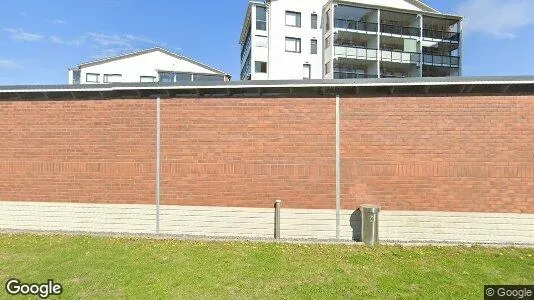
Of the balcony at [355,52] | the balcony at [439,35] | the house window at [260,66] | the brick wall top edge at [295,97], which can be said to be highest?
the balcony at [439,35]

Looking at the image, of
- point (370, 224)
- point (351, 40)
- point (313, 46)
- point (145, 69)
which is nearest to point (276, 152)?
point (370, 224)

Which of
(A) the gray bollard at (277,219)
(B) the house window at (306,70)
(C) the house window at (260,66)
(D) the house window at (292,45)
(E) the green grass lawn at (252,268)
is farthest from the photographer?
(B) the house window at (306,70)

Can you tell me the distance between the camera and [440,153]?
7.45 m

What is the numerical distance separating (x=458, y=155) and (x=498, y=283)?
9.65 ft

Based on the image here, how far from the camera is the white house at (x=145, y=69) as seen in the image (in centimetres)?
3784

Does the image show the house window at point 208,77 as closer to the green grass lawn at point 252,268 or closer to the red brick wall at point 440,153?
the green grass lawn at point 252,268

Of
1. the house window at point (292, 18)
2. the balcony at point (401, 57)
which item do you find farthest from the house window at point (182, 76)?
the balcony at point (401, 57)

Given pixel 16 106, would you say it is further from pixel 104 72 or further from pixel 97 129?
pixel 104 72

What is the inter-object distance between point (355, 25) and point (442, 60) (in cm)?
981

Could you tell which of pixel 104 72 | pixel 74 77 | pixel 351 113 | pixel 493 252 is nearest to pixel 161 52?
pixel 104 72

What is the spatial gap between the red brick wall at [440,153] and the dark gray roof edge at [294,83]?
15.2 inches

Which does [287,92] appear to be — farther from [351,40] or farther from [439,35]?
[439,35]

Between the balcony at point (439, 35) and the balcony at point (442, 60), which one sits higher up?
the balcony at point (439, 35)

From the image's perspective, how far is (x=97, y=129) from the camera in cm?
811
